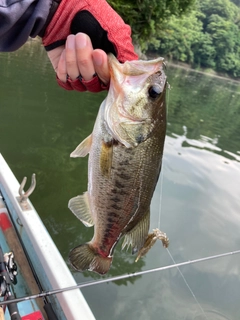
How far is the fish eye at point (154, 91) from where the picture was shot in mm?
1444

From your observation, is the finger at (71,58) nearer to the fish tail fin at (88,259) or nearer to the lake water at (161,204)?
the fish tail fin at (88,259)

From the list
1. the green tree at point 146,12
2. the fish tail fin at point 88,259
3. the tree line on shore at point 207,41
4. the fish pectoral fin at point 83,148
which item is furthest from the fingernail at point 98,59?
the tree line on shore at point 207,41

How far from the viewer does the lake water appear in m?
4.34

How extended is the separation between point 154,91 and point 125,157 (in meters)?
0.32

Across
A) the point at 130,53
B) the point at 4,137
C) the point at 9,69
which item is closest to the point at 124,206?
the point at 130,53

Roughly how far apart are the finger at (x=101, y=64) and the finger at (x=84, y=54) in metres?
0.02

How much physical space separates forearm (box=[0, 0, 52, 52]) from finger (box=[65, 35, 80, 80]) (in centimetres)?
17

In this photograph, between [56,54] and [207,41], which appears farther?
[207,41]

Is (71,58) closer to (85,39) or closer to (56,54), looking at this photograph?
(85,39)

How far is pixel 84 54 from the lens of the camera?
4.08ft

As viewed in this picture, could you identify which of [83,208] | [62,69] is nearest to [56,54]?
[62,69]

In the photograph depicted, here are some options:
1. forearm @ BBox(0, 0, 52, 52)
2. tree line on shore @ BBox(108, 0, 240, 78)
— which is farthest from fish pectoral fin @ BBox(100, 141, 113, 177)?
tree line on shore @ BBox(108, 0, 240, 78)

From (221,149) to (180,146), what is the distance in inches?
73.8

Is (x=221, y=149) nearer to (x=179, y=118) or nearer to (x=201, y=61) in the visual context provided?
(x=179, y=118)
